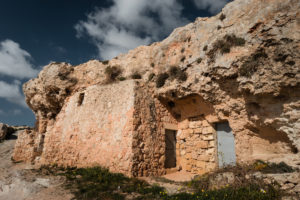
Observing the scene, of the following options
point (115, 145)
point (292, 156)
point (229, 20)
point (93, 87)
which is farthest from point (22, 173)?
point (229, 20)

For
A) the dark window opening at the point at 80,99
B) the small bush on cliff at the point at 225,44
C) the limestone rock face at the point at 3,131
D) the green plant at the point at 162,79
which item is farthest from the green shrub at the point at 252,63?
the limestone rock face at the point at 3,131

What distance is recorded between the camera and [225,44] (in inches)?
296

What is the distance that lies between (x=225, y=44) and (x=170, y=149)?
5.51m

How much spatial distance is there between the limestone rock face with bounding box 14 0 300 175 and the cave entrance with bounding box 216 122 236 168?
37 cm

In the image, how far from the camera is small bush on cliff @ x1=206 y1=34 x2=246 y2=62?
721 centimetres

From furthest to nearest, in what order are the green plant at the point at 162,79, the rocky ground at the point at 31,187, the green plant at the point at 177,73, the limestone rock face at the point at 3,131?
the limestone rock face at the point at 3,131
the green plant at the point at 162,79
the green plant at the point at 177,73
the rocky ground at the point at 31,187

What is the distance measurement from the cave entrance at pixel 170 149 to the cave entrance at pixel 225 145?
2308 millimetres

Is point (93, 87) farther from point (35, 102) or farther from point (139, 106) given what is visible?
A: point (35, 102)

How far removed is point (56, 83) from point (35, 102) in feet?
8.68

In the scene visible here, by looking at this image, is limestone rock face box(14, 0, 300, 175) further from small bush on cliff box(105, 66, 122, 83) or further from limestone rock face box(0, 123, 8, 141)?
limestone rock face box(0, 123, 8, 141)

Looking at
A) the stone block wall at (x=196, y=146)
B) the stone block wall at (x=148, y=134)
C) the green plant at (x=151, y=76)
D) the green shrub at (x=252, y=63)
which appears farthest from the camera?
the green plant at (x=151, y=76)

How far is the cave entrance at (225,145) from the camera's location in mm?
8031

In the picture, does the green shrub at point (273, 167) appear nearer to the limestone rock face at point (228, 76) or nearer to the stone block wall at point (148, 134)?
the limestone rock face at point (228, 76)

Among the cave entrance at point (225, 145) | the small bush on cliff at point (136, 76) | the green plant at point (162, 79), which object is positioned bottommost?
the cave entrance at point (225, 145)
